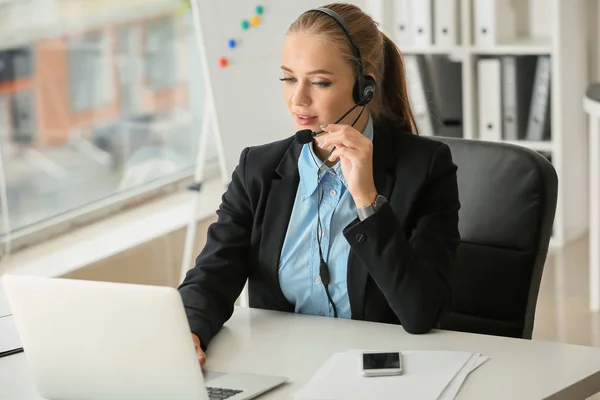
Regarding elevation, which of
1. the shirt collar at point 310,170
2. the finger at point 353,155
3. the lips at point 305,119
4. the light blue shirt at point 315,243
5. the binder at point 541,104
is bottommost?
the binder at point 541,104

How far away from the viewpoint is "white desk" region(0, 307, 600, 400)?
1512 mm

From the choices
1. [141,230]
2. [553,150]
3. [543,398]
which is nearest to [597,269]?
[553,150]

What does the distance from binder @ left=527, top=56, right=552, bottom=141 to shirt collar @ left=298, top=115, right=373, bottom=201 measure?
98.4 inches

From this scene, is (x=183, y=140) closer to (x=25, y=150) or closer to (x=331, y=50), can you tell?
(x=25, y=150)

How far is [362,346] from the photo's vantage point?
170cm

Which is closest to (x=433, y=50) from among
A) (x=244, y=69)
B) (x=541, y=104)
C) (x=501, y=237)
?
(x=541, y=104)

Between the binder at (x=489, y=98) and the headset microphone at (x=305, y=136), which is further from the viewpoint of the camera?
the binder at (x=489, y=98)

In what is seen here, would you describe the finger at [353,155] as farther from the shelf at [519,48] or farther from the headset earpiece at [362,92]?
the shelf at [519,48]

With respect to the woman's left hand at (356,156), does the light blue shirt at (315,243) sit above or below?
below

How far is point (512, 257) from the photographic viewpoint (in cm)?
195

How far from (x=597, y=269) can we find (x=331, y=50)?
2.09 meters

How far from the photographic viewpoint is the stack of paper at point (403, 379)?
4.85ft

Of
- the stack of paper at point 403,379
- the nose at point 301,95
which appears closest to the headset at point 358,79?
the nose at point 301,95

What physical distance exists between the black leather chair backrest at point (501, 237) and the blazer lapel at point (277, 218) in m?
0.33
